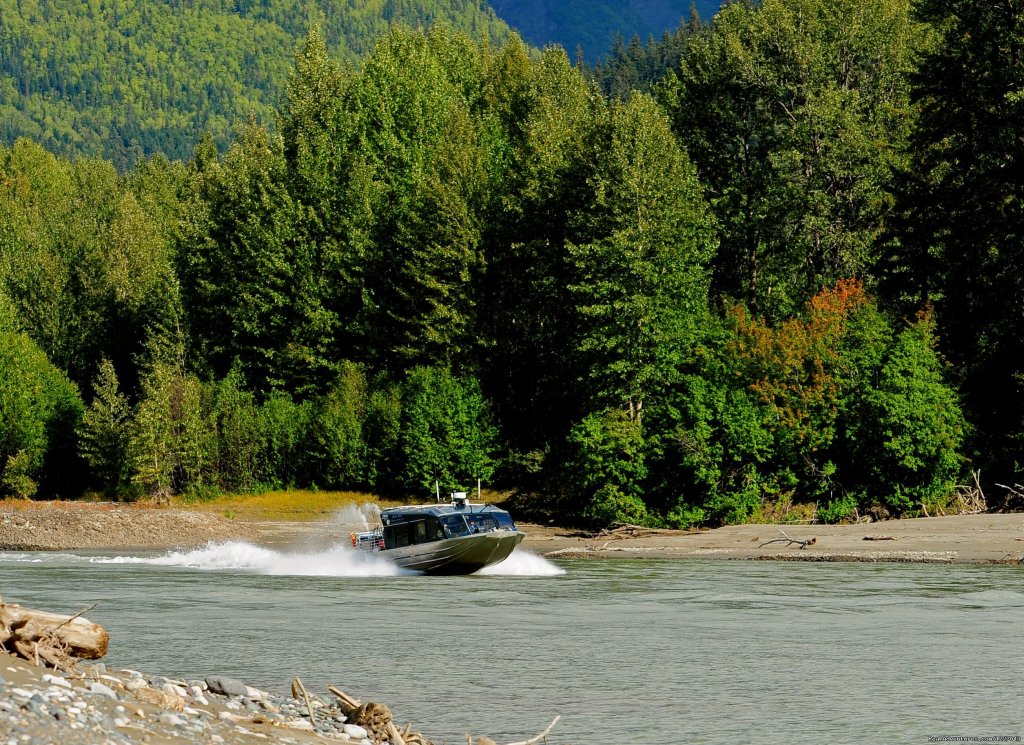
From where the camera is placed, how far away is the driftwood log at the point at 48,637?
17.0 m

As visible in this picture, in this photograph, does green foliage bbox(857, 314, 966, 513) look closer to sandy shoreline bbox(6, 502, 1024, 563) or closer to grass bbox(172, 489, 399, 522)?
sandy shoreline bbox(6, 502, 1024, 563)

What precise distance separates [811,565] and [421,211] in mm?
34746

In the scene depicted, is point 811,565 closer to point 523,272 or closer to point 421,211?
point 523,272

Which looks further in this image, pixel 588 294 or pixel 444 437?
pixel 444 437

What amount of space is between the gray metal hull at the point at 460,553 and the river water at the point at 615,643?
653mm

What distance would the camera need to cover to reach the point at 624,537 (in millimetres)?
55375

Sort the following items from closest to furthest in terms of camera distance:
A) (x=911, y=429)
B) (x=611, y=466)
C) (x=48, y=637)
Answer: (x=48, y=637)
(x=911, y=429)
(x=611, y=466)

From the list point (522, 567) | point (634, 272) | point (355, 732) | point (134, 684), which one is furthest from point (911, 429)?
point (134, 684)

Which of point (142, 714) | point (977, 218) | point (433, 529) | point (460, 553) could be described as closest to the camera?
point (142, 714)

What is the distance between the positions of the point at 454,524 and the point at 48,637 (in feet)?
90.3

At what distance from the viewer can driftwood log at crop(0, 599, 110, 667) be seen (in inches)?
669

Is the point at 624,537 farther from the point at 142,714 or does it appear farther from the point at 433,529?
the point at 142,714

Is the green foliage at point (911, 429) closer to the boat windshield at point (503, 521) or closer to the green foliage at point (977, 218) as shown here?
the green foliage at point (977, 218)

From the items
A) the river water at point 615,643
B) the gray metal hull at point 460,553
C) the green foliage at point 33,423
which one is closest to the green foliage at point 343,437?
the green foliage at point 33,423
